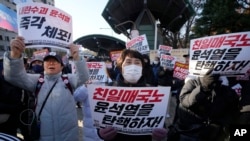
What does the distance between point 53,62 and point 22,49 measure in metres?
0.38

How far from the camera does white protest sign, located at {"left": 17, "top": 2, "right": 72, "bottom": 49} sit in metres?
3.08

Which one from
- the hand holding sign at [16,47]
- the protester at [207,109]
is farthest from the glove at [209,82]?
the hand holding sign at [16,47]

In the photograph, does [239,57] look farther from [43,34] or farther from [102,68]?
[102,68]

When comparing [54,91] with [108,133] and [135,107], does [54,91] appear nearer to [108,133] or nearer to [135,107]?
[108,133]

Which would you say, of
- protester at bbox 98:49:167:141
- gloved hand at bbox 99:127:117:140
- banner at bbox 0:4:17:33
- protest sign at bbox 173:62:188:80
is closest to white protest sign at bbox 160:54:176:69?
protest sign at bbox 173:62:188:80

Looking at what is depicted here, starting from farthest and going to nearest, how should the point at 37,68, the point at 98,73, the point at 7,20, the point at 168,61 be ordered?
the point at 168,61 < the point at 98,73 < the point at 37,68 < the point at 7,20

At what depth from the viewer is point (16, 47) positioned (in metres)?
2.82

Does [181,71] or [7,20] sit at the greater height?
[7,20]

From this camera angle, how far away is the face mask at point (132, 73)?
294 cm

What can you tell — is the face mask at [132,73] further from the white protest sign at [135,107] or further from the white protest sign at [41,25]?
the white protest sign at [41,25]

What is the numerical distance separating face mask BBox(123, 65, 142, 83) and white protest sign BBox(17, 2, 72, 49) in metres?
0.75

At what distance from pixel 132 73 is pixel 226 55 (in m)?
1.16

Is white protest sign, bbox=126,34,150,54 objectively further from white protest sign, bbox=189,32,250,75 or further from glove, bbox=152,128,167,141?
glove, bbox=152,128,167,141

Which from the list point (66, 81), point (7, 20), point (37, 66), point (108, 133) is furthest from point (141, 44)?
point (108, 133)
